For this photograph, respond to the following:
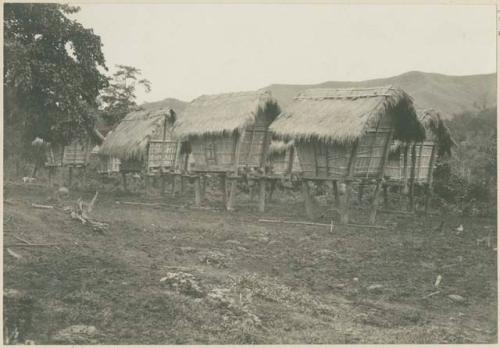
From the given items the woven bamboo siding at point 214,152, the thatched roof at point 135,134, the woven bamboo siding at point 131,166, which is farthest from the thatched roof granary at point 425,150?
the woven bamboo siding at point 131,166

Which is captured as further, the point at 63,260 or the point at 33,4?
the point at 33,4

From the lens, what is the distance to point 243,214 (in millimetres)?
12750

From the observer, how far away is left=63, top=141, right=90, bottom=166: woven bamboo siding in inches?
802

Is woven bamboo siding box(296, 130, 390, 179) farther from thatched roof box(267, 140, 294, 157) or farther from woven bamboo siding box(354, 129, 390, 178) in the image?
thatched roof box(267, 140, 294, 157)

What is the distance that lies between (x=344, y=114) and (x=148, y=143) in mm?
8341

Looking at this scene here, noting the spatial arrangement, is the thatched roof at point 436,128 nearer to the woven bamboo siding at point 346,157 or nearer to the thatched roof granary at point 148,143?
the woven bamboo siding at point 346,157

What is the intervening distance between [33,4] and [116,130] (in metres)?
9.07

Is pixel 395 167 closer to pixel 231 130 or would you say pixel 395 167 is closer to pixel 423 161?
pixel 423 161

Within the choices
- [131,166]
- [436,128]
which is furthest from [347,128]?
[131,166]

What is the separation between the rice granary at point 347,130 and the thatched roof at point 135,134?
675 centimetres

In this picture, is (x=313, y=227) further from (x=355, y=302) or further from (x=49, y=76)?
(x=49, y=76)

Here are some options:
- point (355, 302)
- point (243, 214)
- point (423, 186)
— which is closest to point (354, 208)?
point (423, 186)

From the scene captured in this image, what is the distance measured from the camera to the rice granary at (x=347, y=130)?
10.7 m

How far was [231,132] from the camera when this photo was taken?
1292cm
